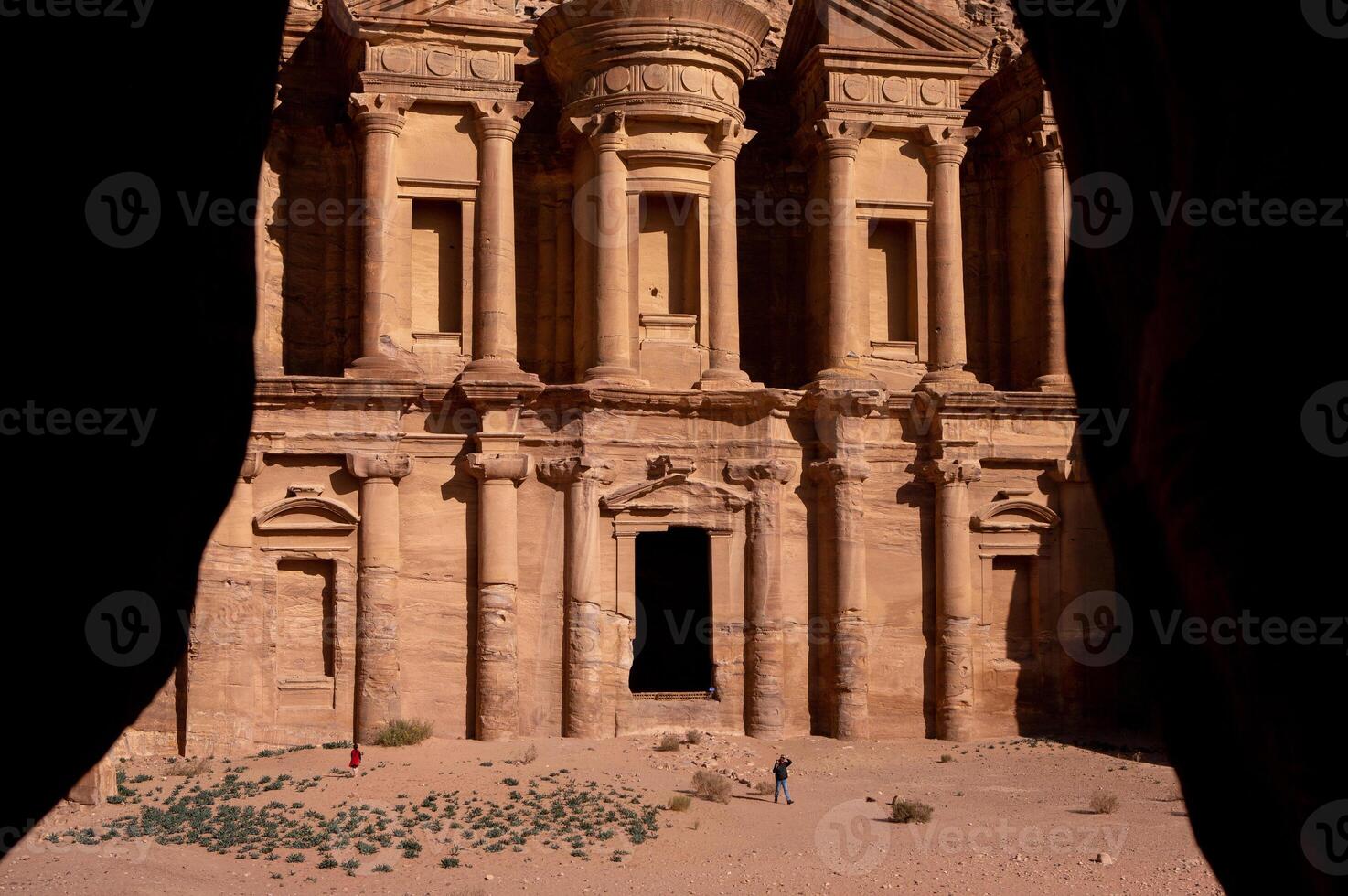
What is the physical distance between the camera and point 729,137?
2281 cm

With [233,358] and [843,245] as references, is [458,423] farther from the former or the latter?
[233,358]

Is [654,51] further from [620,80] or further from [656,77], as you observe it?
[620,80]

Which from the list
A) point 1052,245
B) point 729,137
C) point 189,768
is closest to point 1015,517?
point 1052,245

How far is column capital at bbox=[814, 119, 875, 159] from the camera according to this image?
2322cm

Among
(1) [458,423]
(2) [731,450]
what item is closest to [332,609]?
(1) [458,423]

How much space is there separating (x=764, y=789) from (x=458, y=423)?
689 cm

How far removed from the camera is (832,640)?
22344 mm

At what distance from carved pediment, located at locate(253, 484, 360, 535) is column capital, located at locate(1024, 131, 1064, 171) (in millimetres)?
12405

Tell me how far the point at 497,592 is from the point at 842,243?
7632 mm

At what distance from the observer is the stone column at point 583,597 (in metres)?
21.3

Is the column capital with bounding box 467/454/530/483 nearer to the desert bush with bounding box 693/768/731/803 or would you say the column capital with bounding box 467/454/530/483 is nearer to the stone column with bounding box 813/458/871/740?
the stone column with bounding box 813/458/871/740

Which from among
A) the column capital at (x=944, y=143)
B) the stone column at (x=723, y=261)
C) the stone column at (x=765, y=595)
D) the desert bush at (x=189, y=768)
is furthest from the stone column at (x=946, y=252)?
the desert bush at (x=189, y=768)

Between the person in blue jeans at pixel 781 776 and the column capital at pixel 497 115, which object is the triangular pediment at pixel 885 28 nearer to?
the column capital at pixel 497 115

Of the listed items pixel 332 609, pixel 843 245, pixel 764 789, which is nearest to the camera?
pixel 764 789
